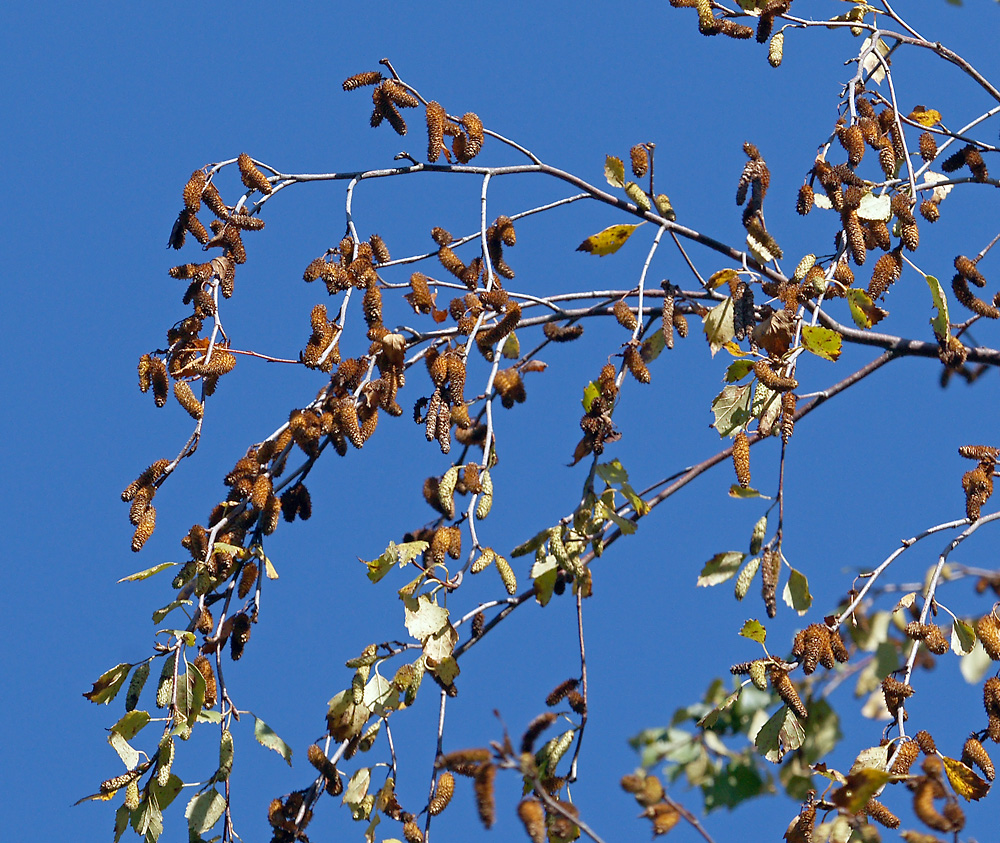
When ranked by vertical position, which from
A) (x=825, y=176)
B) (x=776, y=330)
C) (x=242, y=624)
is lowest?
(x=242, y=624)

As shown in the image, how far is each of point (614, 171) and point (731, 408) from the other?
→ 887mm

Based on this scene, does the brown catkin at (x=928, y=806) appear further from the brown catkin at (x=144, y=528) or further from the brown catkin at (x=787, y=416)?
the brown catkin at (x=144, y=528)

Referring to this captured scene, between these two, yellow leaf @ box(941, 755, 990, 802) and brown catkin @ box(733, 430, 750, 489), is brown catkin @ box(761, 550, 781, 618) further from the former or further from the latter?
yellow leaf @ box(941, 755, 990, 802)

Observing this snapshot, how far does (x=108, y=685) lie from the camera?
3.34 metres

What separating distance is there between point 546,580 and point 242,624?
0.89m

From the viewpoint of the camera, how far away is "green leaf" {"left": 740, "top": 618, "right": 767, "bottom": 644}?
326 centimetres

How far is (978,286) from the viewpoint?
3.83m

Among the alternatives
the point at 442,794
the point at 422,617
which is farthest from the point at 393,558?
the point at 442,794

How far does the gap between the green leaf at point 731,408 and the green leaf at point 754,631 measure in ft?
1.57

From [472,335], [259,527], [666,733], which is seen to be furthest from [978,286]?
[666,733]

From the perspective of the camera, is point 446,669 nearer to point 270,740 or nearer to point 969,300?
point 270,740

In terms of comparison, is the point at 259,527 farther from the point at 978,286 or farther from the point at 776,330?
the point at 978,286

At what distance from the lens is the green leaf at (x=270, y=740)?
11.3ft

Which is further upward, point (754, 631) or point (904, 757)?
point (754, 631)
